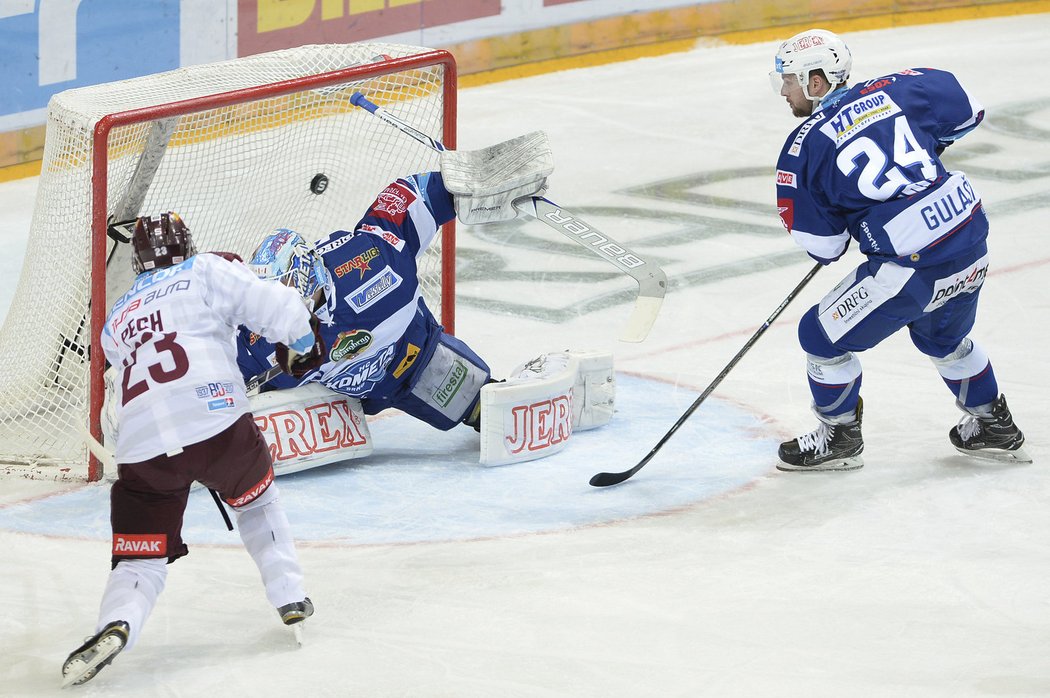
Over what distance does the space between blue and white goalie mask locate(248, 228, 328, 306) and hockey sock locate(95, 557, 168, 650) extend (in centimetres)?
106

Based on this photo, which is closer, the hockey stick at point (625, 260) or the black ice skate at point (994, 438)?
the hockey stick at point (625, 260)

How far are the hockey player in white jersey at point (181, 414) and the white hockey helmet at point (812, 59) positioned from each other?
1784mm

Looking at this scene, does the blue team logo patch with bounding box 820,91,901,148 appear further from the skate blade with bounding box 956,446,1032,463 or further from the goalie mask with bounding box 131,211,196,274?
the goalie mask with bounding box 131,211,196,274

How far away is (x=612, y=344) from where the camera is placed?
20.9ft

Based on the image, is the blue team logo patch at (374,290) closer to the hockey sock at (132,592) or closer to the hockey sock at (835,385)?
the hockey sock at (835,385)

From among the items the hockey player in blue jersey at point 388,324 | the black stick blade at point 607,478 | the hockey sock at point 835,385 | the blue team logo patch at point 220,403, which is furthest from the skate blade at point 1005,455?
the blue team logo patch at point 220,403

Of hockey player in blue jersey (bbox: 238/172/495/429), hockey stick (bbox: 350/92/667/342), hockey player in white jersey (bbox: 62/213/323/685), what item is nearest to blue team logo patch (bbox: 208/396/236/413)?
hockey player in white jersey (bbox: 62/213/323/685)

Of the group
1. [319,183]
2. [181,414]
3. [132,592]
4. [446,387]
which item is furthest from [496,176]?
[132,592]

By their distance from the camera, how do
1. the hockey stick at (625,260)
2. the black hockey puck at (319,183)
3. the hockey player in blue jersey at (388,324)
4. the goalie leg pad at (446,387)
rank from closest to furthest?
the hockey stick at (625,260) < the hockey player in blue jersey at (388,324) < the goalie leg pad at (446,387) < the black hockey puck at (319,183)

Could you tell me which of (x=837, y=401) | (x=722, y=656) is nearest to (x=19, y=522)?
(x=722, y=656)

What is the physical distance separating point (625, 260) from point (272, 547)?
4.63ft

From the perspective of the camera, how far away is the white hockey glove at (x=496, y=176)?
15.9 feet

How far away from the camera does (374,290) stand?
16.0 ft

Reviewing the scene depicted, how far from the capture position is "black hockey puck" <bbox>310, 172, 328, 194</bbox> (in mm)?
5742
